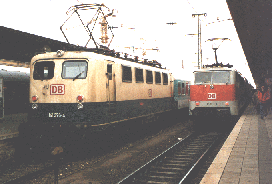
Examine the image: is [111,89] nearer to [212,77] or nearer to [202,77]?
[202,77]

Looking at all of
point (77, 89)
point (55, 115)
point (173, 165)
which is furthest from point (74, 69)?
point (173, 165)

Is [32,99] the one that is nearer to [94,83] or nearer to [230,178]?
[94,83]

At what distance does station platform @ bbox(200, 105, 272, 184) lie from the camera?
240 inches

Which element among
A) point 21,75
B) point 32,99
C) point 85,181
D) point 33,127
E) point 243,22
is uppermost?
point 243,22

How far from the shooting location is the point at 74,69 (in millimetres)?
9891

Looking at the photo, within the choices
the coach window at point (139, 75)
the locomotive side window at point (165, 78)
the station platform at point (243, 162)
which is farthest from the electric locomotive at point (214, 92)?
the station platform at point (243, 162)

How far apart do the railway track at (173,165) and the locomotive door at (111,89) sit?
2.27m

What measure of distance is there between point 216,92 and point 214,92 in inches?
3.8

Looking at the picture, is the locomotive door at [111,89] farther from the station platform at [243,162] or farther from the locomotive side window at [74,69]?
the station platform at [243,162]

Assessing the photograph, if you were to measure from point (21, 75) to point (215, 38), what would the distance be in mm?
14029

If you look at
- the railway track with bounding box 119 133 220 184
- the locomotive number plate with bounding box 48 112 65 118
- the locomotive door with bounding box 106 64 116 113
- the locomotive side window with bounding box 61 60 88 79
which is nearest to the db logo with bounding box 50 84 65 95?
the locomotive side window with bounding box 61 60 88 79

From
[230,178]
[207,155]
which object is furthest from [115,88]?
[230,178]

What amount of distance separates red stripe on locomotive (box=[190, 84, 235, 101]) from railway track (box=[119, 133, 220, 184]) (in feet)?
11.9

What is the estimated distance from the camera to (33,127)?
378 inches
